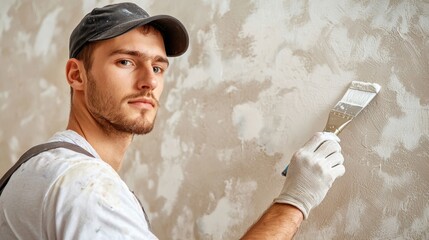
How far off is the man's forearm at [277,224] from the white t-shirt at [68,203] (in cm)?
35

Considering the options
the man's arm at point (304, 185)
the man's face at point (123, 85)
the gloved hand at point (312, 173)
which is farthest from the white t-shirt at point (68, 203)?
the gloved hand at point (312, 173)

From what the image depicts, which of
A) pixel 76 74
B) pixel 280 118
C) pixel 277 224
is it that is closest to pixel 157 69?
pixel 76 74

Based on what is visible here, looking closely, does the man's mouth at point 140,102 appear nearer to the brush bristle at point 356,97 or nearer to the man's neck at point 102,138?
the man's neck at point 102,138

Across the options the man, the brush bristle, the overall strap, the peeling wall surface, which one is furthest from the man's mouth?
the brush bristle

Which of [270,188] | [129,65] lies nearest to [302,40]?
[270,188]

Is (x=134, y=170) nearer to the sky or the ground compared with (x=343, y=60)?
nearer to the ground

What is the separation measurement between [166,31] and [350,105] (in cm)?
66

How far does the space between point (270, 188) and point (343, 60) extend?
52 cm

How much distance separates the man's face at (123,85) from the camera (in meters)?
1.36

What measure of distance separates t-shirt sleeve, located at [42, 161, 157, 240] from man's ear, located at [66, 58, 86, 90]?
496mm

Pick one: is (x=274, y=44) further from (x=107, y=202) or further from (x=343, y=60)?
(x=107, y=202)

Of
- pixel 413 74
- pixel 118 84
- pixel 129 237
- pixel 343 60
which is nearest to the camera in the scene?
pixel 129 237

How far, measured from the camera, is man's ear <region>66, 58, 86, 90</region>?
56.8 inches

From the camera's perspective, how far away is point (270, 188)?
5.55ft
